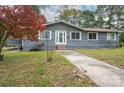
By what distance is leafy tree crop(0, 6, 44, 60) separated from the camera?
8820mm

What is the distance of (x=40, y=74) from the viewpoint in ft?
22.0

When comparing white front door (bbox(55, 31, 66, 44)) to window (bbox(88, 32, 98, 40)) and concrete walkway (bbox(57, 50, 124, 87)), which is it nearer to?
window (bbox(88, 32, 98, 40))

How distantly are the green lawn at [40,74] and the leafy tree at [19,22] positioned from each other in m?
1.20

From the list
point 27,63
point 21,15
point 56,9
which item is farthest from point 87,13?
point 27,63

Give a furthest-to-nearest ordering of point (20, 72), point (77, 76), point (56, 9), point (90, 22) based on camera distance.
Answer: point (90, 22), point (56, 9), point (20, 72), point (77, 76)

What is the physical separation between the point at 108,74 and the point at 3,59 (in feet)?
13.8

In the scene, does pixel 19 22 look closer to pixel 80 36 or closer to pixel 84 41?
pixel 84 41

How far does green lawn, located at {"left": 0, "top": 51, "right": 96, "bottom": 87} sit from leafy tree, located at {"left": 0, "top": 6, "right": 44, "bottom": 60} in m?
1.20

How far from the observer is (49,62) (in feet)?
28.1

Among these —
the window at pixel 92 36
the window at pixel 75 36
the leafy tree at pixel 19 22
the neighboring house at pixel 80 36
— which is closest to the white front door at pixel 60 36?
the neighboring house at pixel 80 36

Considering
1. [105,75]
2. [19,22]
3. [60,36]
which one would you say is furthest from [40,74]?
[60,36]

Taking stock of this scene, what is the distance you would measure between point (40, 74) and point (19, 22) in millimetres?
2873

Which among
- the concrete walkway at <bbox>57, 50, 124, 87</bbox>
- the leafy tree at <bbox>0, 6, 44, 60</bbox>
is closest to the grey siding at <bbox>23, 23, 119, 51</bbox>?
the leafy tree at <bbox>0, 6, 44, 60</bbox>

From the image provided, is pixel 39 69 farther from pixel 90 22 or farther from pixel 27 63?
pixel 90 22
